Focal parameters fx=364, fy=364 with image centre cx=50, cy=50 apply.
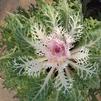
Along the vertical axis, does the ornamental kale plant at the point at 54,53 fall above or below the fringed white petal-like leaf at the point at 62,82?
above

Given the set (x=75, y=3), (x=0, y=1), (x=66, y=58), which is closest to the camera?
(x=66, y=58)

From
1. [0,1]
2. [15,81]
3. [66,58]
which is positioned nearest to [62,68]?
[66,58]

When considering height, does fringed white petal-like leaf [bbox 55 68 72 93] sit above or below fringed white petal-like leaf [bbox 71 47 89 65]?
below

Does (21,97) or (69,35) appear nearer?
(69,35)

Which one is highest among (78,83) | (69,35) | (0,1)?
(0,1)

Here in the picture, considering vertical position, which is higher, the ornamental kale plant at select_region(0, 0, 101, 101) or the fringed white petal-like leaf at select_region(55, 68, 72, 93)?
the ornamental kale plant at select_region(0, 0, 101, 101)

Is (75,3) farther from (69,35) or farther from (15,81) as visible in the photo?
(15,81)

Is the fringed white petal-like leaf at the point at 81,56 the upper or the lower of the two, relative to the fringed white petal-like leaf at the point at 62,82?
upper

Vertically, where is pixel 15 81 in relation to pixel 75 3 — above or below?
below
